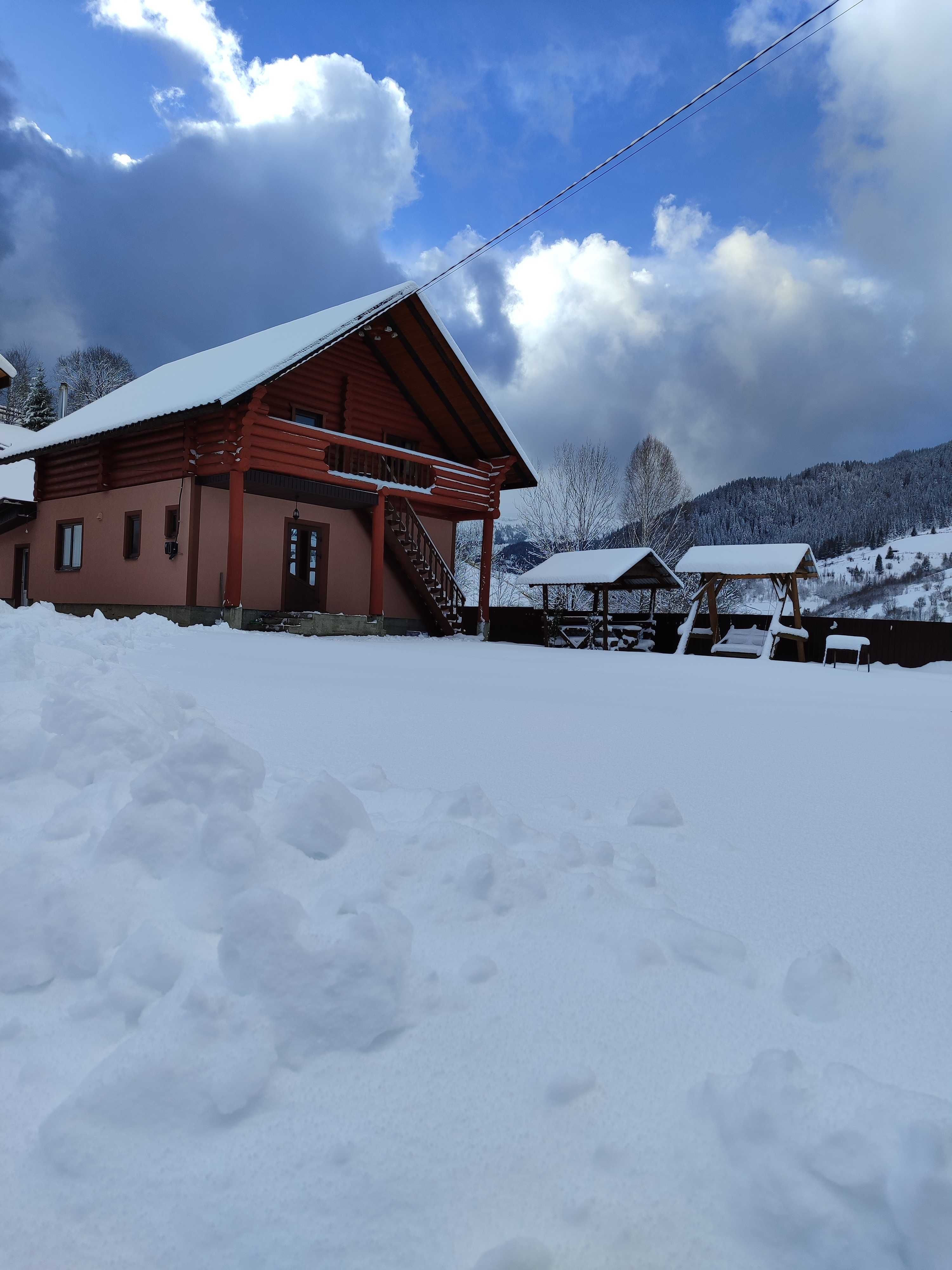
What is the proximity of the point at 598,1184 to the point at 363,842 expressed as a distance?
1.22 metres

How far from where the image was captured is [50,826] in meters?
2.18

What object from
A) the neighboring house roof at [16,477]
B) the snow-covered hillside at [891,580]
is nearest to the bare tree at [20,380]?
the neighboring house roof at [16,477]

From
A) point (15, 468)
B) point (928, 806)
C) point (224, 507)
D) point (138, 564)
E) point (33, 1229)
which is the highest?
point (15, 468)

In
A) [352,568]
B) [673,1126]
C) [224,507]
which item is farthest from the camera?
[352,568]

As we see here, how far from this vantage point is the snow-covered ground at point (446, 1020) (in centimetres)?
115

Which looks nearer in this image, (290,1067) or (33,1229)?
(33,1229)

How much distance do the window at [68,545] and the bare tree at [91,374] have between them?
33.3 meters

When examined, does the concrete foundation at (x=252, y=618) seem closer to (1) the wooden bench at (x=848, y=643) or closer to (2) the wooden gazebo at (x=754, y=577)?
(2) the wooden gazebo at (x=754, y=577)

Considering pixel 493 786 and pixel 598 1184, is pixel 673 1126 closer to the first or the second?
pixel 598 1184

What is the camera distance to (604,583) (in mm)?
18219

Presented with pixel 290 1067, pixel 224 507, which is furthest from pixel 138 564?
pixel 290 1067

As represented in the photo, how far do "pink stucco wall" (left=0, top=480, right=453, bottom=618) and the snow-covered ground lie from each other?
41.1ft

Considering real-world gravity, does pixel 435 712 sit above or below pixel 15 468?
below

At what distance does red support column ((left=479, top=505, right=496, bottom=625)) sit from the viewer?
734 inches
